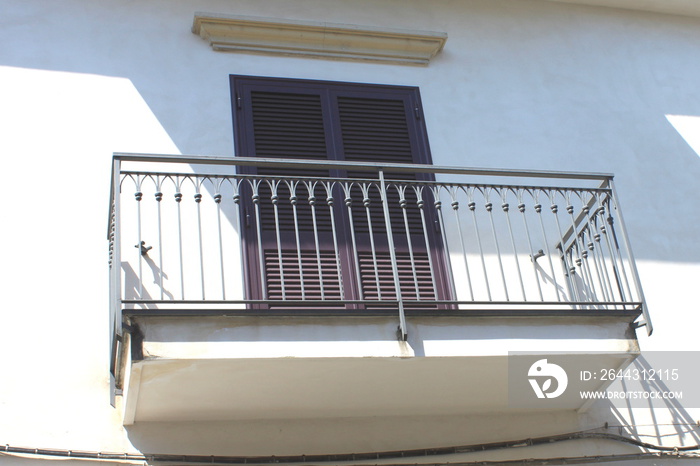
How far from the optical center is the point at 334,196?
7.26 metres

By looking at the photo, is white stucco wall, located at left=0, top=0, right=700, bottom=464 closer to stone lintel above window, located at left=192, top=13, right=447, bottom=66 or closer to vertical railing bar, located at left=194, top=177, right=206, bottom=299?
stone lintel above window, located at left=192, top=13, right=447, bottom=66

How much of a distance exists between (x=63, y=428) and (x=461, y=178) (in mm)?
3458

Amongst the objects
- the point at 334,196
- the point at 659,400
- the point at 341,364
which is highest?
the point at 334,196

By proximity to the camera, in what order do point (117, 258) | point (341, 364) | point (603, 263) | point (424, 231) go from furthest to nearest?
point (603, 263)
point (424, 231)
point (341, 364)
point (117, 258)

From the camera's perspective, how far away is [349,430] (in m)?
6.27

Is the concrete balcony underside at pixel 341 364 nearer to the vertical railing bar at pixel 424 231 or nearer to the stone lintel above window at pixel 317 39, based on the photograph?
the vertical railing bar at pixel 424 231

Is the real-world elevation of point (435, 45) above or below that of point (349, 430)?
above

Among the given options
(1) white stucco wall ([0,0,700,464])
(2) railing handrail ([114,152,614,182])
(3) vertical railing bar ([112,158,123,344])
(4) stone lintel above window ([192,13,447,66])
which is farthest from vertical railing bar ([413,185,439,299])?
(3) vertical railing bar ([112,158,123,344])

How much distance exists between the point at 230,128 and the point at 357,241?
1323mm

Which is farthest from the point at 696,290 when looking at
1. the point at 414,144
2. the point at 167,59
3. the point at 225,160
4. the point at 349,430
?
the point at 167,59

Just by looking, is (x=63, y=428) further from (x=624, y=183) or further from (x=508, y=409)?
(x=624, y=183)

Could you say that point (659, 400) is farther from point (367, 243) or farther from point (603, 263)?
point (367, 243)

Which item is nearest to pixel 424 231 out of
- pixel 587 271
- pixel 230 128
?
pixel 587 271

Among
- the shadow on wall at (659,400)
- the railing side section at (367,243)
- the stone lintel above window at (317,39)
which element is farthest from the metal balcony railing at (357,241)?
the stone lintel above window at (317,39)
